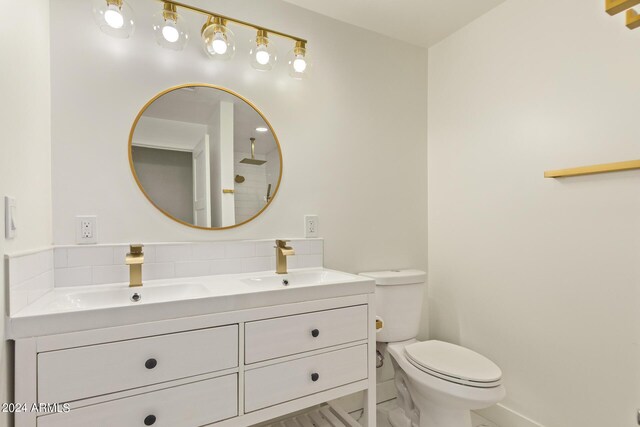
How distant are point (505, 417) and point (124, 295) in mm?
2073

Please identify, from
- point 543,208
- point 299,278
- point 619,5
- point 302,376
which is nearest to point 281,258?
point 299,278

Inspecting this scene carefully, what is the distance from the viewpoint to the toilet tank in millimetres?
1911

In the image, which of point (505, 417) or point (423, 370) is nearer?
point (423, 370)

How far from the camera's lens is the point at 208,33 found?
5.10 ft

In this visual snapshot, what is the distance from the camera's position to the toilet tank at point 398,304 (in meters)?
1.91

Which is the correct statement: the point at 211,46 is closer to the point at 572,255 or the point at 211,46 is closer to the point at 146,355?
the point at 146,355

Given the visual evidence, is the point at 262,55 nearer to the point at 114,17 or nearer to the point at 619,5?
the point at 114,17

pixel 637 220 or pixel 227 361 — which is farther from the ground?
pixel 637 220

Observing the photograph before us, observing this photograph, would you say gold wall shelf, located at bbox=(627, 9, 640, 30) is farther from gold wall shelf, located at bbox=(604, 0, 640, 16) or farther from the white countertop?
the white countertop

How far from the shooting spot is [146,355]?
1080 mm

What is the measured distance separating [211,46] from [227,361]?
1.39m

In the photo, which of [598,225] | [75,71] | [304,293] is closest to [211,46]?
[75,71]

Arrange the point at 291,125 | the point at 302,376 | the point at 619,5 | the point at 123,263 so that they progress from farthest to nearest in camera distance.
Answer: the point at 291,125
the point at 123,263
the point at 302,376
the point at 619,5

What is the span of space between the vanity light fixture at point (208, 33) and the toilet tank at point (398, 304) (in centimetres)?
126
